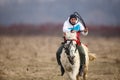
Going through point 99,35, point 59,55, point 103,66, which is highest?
point 59,55

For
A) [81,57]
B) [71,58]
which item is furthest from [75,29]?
[71,58]

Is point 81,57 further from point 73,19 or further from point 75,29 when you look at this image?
point 73,19

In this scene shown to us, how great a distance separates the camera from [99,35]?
77625mm

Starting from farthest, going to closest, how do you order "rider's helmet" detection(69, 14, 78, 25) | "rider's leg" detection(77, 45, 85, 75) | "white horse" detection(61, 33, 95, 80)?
"rider's helmet" detection(69, 14, 78, 25) → "rider's leg" detection(77, 45, 85, 75) → "white horse" detection(61, 33, 95, 80)

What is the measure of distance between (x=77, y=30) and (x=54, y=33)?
209ft

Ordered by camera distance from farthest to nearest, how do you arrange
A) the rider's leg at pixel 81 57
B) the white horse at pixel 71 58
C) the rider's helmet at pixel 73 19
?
1. the rider's helmet at pixel 73 19
2. the rider's leg at pixel 81 57
3. the white horse at pixel 71 58

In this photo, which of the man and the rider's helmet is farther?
the rider's helmet

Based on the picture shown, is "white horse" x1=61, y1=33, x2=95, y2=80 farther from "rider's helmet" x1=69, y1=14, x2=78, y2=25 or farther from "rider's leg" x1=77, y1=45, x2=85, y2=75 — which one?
"rider's helmet" x1=69, y1=14, x2=78, y2=25

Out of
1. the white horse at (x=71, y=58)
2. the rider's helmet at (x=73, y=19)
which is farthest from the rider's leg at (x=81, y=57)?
the rider's helmet at (x=73, y=19)

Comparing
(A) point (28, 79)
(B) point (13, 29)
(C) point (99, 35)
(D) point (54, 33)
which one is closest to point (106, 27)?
(C) point (99, 35)

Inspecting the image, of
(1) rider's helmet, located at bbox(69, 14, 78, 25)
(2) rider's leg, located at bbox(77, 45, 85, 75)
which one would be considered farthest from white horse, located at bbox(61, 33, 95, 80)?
(1) rider's helmet, located at bbox(69, 14, 78, 25)

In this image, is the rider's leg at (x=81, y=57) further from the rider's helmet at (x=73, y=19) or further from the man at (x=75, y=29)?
the rider's helmet at (x=73, y=19)

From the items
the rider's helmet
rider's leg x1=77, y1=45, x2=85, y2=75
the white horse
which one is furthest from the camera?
the rider's helmet

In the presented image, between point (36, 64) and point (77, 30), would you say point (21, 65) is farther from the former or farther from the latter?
point (77, 30)
